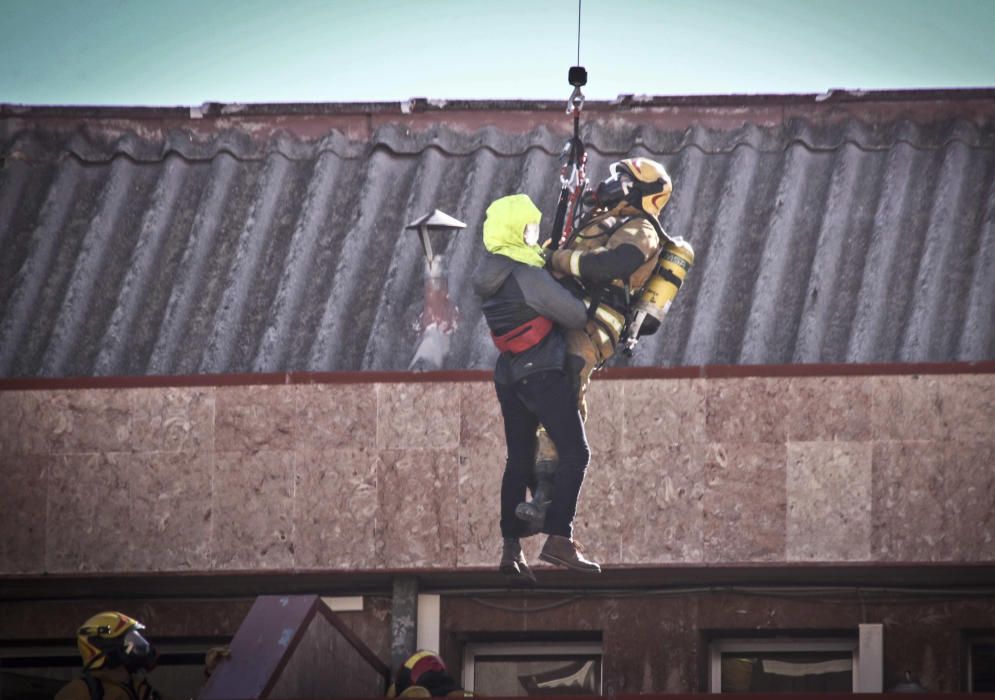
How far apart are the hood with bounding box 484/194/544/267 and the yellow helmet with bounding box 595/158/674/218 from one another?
704 mm

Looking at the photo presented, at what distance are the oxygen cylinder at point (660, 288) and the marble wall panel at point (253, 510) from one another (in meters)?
5.45

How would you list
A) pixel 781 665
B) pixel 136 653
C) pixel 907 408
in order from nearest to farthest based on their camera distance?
1. pixel 136 653
2. pixel 907 408
3. pixel 781 665

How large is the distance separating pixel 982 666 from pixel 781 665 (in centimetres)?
220

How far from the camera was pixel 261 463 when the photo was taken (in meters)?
22.6

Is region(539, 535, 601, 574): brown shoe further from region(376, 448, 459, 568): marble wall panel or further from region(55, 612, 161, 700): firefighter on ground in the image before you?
region(55, 612, 161, 700): firefighter on ground

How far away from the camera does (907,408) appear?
21.8 meters

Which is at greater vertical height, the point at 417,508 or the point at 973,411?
the point at 973,411

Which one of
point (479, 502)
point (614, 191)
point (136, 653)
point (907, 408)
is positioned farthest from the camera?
point (479, 502)

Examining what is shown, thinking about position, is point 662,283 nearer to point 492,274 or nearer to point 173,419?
point 492,274

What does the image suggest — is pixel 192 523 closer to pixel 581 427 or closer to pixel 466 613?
pixel 466 613

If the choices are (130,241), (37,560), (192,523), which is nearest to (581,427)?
(192,523)

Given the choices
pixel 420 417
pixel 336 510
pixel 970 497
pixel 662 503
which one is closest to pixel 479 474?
pixel 420 417

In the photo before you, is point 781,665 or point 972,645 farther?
point 781,665

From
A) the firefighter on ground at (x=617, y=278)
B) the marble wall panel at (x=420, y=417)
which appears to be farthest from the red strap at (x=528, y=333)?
the marble wall panel at (x=420, y=417)
